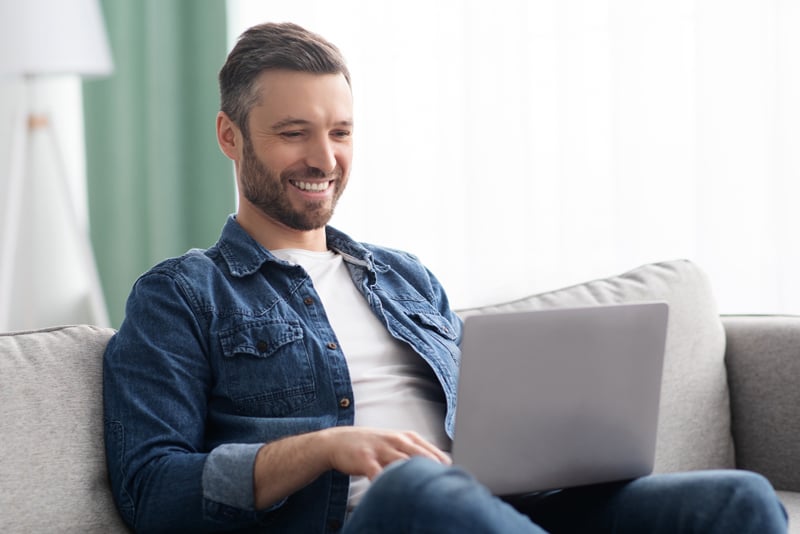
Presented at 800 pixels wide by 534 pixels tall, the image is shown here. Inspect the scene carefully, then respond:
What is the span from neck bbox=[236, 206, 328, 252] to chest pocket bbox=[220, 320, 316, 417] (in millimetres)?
216

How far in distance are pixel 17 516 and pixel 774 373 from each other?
1259 mm

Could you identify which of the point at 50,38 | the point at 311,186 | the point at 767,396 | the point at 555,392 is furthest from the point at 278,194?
the point at 50,38

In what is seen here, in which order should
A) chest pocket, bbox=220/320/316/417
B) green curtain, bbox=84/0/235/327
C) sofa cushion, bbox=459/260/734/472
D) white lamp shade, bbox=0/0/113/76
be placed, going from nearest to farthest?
1. chest pocket, bbox=220/320/316/417
2. sofa cushion, bbox=459/260/734/472
3. white lamp shade, bbox=0/0/113/76
4. green curtain, bbox=84/0/235/327

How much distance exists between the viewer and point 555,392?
1.14m

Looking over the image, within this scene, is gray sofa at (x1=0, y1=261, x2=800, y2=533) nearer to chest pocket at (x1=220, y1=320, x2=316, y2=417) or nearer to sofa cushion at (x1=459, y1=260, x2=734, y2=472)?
sofa cushion at (x1=459, y1=260, x2=734, y2=472)

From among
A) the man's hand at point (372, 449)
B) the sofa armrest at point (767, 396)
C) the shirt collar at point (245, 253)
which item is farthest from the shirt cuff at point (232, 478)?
the sofa armrest at point (767, 396)

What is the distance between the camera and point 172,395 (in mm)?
1331

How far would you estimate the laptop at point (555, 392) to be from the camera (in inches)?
43.6

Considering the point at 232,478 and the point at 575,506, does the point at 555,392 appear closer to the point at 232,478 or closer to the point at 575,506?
the point at 575,506

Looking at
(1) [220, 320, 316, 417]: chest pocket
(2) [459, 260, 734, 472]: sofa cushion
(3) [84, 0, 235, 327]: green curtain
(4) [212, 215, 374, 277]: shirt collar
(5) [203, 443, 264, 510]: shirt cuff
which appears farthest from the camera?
(3) [84, 0, 235, 327]: green curtain

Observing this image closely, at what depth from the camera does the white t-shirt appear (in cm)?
145

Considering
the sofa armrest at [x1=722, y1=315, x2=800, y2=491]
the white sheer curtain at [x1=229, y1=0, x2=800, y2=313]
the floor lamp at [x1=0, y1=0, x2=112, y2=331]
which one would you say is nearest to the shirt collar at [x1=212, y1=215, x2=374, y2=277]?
the sofa armrest at [x1=722, y1=315, x2=800, y2=491]

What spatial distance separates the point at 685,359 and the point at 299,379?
76 centimetres

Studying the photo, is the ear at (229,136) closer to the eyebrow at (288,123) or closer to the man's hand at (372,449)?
the eyebrow at (288,123)
